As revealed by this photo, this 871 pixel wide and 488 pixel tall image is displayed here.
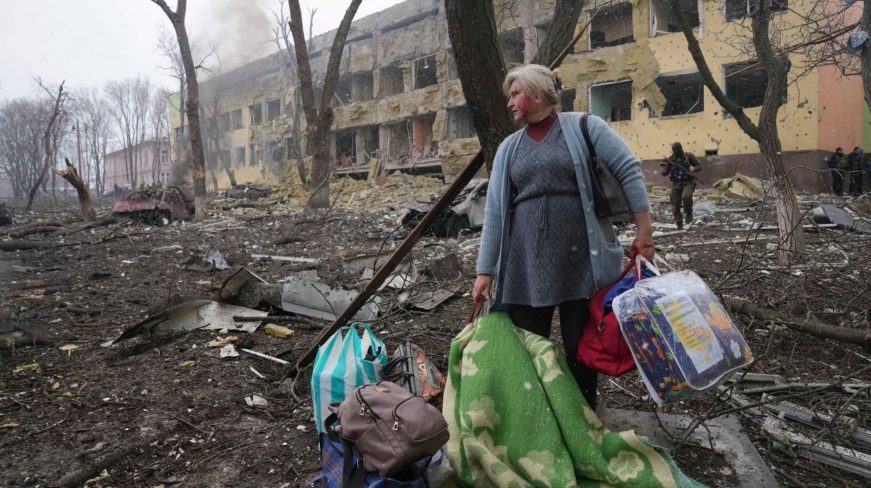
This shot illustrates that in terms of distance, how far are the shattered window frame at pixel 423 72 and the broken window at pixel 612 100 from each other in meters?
10.1

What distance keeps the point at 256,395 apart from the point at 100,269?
19.5 ft

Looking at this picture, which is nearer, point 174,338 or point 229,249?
point 174,338

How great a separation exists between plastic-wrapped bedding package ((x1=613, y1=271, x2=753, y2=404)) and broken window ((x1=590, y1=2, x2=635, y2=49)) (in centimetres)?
2269

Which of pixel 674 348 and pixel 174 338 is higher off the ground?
pixel 674 348

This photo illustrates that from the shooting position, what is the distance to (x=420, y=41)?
95.7 feet

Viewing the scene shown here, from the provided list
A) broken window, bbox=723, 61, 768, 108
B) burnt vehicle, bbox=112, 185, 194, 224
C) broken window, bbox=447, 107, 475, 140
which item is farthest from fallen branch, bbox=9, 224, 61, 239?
broken window, bbox=723, 61, 768, 108

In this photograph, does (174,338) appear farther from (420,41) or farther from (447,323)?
(420,41)

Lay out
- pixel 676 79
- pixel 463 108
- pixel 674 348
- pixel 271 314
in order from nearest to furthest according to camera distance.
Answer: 1. pixel 674 348
2. pixel 271 314
3. pixel 676 79
4. pixel 463 108

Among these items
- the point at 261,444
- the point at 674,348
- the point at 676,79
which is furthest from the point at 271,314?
the point at 676,79

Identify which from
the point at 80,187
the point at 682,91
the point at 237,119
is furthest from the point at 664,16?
the point at 237,119

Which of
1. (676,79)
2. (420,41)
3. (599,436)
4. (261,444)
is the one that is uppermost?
(420,41)

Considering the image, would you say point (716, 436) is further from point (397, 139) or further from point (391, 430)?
point (397, 139)

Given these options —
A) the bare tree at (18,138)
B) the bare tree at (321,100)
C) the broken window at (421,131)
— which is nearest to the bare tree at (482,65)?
the bare tree at (321,100)

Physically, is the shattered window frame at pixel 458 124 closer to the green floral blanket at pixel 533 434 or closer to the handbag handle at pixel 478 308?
the handbag handle at pixel 478 308
